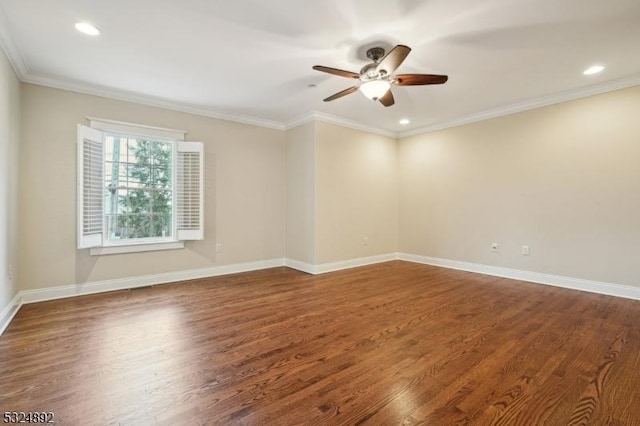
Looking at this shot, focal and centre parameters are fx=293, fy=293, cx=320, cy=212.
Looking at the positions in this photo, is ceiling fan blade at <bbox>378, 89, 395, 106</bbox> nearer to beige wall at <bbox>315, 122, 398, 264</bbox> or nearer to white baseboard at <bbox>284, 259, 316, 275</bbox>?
beige wall at <bbox>315, 122, 398, 264</bbox>

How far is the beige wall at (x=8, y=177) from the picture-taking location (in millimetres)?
2742

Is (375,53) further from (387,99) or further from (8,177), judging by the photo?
(8,177)

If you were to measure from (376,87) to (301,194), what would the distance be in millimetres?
2640

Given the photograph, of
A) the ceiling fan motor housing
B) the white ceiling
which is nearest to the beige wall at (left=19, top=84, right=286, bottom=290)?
the white ceiling

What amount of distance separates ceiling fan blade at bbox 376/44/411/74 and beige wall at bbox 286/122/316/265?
93.6 inches

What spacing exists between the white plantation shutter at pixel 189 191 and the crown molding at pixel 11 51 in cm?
175

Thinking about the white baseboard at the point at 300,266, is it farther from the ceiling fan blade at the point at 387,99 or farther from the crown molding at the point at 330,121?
the ceiling fan blade at the point at 387,99

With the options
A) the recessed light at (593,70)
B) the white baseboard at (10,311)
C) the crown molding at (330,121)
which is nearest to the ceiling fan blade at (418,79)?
the recessed light at (593,70)

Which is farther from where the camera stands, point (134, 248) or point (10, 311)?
point (134, 248)

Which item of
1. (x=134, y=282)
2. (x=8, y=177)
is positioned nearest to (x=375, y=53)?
(x=8, y=177)

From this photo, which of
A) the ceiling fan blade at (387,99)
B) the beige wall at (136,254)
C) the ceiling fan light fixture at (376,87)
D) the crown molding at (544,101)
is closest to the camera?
the ceiling fan light fixture at (376,87)

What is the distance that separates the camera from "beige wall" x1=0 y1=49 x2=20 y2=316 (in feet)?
9.00

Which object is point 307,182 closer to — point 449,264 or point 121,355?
point 449,264

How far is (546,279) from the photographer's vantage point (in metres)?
4.26
